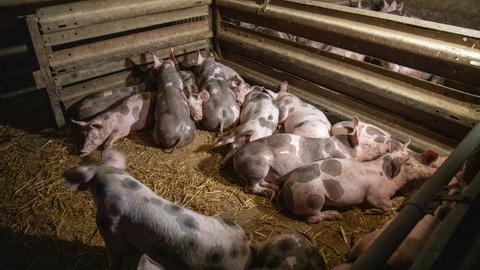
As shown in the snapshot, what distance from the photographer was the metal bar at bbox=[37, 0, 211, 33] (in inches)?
159

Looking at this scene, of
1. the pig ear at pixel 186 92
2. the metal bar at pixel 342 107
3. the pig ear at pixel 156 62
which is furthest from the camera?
the pig ear at pixel 156 62

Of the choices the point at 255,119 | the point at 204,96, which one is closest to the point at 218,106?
the point at 204,96

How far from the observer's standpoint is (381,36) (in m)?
3.71

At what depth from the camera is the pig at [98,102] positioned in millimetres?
4410

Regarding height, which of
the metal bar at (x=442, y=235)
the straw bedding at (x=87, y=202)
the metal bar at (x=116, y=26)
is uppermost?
the metal bar at (x=116, y=26)

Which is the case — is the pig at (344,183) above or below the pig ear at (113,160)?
below

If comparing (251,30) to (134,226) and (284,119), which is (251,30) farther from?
(134,226)

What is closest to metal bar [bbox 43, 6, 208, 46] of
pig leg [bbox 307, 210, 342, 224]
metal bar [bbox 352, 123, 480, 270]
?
pig leg [bbox 307, 210, 342, 224]

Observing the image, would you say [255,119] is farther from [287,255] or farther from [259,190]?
[287,255]

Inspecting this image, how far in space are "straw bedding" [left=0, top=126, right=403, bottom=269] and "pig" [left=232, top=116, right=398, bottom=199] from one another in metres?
0.19

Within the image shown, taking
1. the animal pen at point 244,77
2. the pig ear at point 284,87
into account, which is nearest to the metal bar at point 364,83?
the animal pen at point 244,77

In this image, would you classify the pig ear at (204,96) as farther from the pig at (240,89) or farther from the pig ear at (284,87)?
the pig ear at (284,87)

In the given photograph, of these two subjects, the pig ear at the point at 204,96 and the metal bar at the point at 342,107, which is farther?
the pig ear at the point at 204,96

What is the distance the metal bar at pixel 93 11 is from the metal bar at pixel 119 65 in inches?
21.9
